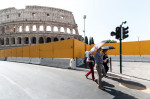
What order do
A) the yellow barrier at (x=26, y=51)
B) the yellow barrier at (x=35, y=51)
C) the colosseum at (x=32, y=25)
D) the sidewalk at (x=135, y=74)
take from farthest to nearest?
the colosseum at (x=32, y=25) < the yellow barrier at (x=26, y=51) < the yellow barrier at (x=35, y=51) < the sidewalk at (x=135, y=74)

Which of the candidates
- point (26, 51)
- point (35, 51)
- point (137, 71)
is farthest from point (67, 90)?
point (26, 51)

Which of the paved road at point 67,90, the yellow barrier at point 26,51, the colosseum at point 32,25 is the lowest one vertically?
the paved road at point 67,90

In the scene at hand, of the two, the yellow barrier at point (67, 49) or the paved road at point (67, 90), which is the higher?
the yellow barrier at point (67, 49)

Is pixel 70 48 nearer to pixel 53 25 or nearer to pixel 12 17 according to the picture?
pixel 53 25

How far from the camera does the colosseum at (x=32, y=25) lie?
37938 millimetres

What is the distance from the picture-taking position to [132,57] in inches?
599

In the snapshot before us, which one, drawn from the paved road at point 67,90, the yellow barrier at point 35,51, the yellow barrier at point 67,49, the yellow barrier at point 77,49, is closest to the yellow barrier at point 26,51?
the yellow barrier at point 67,49

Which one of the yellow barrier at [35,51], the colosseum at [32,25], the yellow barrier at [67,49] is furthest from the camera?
the colosseum at [32,25]

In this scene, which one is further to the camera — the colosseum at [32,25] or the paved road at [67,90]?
the colosseum at [32,25]

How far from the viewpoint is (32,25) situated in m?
40.1

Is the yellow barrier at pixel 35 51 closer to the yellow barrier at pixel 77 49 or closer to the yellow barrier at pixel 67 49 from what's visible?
the yellow barrier at pixel 67 49

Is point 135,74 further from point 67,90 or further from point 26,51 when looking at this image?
point 26,51

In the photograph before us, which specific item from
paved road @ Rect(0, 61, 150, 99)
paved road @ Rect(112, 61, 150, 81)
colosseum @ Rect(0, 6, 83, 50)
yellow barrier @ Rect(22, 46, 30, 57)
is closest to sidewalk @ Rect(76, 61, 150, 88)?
paved road @ Rect(112, 61, 150, 81)

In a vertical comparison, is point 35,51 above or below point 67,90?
above
